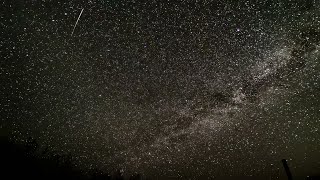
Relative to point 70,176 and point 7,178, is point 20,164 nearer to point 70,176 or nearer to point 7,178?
point 7,178

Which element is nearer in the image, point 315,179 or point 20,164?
point 20,164

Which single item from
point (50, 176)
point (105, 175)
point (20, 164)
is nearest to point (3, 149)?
point (20, 164)

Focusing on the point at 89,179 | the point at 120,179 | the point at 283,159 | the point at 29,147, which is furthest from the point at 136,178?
the point at 283,159

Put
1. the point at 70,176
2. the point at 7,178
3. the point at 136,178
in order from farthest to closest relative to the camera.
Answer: the point at 136,178 < the point at 70,176 < the point at 7,178

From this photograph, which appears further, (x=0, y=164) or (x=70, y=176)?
(x=70, y=176)

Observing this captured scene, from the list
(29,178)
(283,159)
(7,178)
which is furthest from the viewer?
(29,178)

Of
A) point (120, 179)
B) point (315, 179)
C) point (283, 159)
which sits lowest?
point (315, 179)

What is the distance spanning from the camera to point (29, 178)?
78.2ft

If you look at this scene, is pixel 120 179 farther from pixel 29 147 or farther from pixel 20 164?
pixel 20 164

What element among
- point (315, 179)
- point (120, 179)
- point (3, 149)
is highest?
point (3, 149)

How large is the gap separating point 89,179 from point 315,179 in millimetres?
25631

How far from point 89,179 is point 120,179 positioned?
6916 millimetres

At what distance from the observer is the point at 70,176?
32.9 meters

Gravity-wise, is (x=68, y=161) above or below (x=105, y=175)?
above
